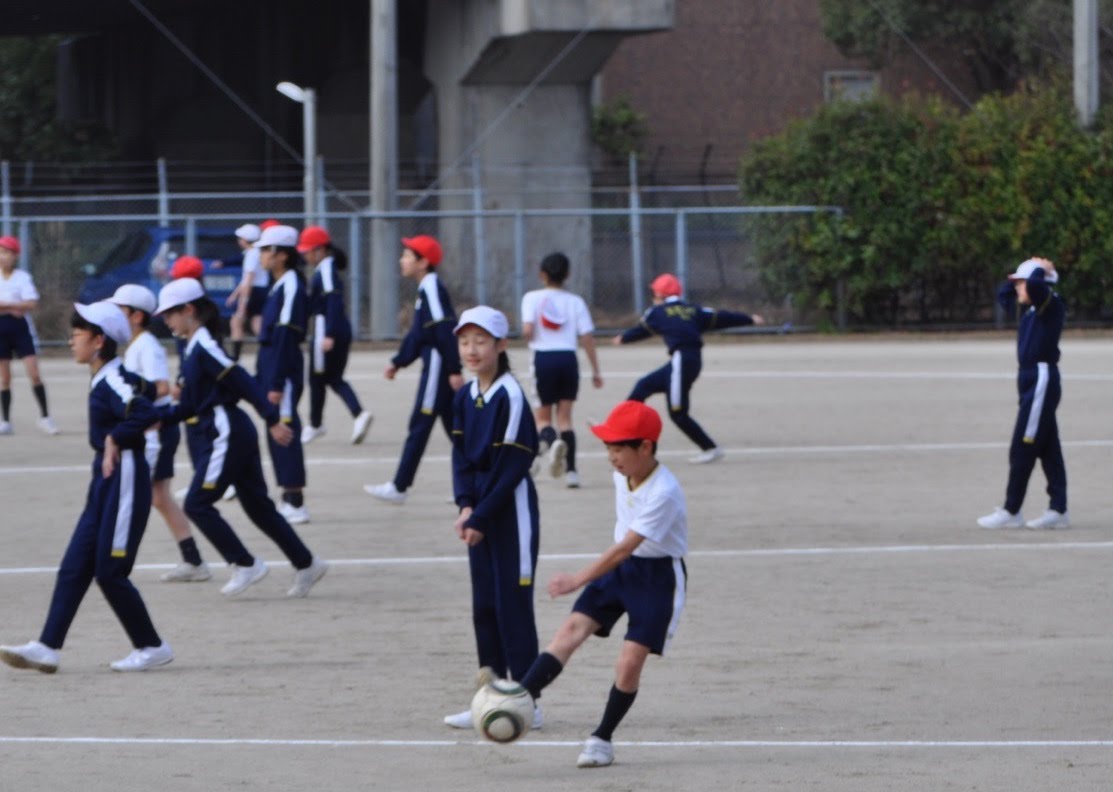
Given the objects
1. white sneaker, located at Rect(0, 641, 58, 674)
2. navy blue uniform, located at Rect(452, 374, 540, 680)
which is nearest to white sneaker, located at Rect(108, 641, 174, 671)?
white sneaker, located at Rect(0, 641, 58, 674)

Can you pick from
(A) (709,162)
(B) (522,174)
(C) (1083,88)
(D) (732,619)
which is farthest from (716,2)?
(D) (732,619)

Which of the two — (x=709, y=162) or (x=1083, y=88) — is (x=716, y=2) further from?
(x=1083, y=88)

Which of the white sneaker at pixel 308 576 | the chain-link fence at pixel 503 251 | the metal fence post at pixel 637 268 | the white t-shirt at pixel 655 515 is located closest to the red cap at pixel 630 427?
the white t-shirt at pixel 655 515

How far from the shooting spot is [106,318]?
8836 millimetres

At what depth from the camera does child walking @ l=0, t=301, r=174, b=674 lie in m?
8.60

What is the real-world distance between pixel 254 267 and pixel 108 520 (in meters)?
7.93

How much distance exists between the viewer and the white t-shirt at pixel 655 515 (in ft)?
22.9

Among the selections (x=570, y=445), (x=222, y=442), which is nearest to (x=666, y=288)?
(x=570, y=445)

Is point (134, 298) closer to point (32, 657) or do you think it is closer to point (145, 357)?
point (145, 357)

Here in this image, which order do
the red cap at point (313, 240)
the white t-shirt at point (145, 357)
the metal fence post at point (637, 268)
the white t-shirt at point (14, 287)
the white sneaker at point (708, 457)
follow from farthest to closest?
the metal fence post at point (637, 268)
the white t-shirt at point (14, 287)
the white sneaker at point (708, 457)
the red cap at point (313, 240)
the white t-shirt at point (145, 357)

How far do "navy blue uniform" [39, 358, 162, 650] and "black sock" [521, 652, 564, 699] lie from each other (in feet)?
7.80

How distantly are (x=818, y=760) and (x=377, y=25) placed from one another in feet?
73.0

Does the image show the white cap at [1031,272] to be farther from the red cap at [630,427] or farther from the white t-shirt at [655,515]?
the red cap at [630,427]

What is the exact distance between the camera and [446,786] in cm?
682
